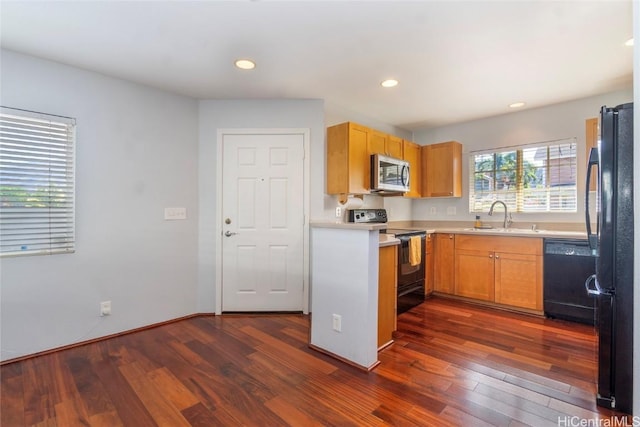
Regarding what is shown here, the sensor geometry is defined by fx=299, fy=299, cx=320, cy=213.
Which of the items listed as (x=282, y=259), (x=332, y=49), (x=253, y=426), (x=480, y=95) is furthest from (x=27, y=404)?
(x=480, y=95)

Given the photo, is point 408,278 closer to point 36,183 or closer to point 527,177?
point 527,177

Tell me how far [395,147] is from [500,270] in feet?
6.32

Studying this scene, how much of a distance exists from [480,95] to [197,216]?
3.33 metres

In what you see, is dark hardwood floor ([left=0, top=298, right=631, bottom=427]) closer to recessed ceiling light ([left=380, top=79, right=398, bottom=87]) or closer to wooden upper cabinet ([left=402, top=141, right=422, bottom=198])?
wooden upper cabinet ([left=402, top=141, right=422, bottom=198])

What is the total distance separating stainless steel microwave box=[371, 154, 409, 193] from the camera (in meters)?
3.50

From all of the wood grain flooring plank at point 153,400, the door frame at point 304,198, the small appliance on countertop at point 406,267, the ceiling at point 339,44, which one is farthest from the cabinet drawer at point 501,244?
the wood grain flooring plank at point 153,400

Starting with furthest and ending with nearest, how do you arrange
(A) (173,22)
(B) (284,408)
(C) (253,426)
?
(A) (173,22) < (B) (284,408) < (C) (253,426)

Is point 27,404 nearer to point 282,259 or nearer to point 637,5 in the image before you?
point 282,259

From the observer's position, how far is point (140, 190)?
288cm

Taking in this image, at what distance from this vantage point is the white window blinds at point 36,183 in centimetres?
223

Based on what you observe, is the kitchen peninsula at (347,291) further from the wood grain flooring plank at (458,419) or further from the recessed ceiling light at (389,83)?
the recessed ceiling light at (389,83)

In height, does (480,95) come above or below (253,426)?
above

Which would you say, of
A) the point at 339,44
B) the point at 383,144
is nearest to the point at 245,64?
the point at 339,44

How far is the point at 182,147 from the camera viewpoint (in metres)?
3.17
